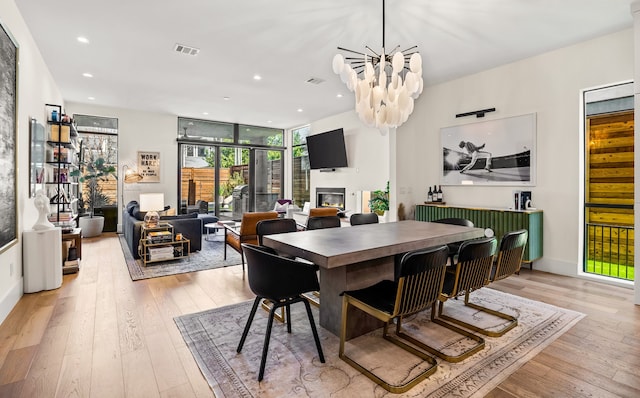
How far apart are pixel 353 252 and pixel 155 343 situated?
1.69 m

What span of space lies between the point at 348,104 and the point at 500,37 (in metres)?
3.57

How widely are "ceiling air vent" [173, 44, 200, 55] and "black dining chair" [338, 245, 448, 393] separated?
148 inches

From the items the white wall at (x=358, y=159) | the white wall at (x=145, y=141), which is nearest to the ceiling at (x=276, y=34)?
the white wall at (x=358, y=159)

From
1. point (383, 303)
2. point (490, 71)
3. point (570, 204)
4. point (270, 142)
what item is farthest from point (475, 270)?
point (270, 142)

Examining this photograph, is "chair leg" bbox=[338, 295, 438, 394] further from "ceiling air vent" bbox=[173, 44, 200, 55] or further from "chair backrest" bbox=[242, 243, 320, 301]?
"ceiling air vent" bbox=[173, 44, 200, 55]

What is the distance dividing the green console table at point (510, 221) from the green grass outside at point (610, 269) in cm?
67

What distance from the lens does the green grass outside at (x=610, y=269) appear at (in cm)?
414

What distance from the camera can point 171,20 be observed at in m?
3.50

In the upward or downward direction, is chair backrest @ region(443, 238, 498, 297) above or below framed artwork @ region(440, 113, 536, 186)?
below

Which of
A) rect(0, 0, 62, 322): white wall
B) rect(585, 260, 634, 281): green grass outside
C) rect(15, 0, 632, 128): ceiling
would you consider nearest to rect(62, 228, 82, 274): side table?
rect(0, 0, 62, 322): white wall

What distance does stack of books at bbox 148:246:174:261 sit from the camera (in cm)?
476

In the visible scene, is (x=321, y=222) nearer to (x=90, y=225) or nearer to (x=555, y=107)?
(x=555, y=107)

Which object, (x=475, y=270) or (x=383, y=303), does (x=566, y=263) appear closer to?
(x=475, y=270)

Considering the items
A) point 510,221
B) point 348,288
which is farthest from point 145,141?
point 510,221
